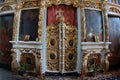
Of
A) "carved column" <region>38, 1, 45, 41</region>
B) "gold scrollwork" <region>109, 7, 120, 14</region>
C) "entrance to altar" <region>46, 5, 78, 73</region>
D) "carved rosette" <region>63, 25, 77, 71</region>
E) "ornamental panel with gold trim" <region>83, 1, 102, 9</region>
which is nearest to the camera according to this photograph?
"carved column" <region>38, 1, 45, 41</region>

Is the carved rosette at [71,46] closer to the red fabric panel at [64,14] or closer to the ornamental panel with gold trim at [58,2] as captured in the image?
the red fabric panel at [64,14]

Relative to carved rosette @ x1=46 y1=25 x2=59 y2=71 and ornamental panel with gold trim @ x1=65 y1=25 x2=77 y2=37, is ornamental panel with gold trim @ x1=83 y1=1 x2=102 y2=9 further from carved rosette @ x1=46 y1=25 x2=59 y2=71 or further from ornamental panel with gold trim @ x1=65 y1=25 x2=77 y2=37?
carved rosette @ x1=46 y1=25 x2=59 y2=71

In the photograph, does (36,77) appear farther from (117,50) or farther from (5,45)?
(117,50)

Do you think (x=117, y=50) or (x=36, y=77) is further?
(x=117, y=50)

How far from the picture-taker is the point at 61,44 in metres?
8.20

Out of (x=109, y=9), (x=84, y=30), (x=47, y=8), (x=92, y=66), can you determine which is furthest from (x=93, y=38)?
(x=47, y=8)

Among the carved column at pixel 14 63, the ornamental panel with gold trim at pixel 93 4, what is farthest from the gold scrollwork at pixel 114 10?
the carved column at pixel 14 63

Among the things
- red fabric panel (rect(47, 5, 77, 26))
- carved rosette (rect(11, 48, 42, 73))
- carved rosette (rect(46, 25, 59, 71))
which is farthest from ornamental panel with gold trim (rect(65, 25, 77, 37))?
carved rosette (rect(11, 48, 42, 73))

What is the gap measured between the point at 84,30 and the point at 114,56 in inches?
97.6

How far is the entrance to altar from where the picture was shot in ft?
26.9

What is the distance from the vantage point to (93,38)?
27.7 feet

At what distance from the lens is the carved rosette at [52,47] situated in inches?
326

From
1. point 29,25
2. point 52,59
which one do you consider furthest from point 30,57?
point 29,25

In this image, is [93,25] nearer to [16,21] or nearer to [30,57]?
[30,57]
